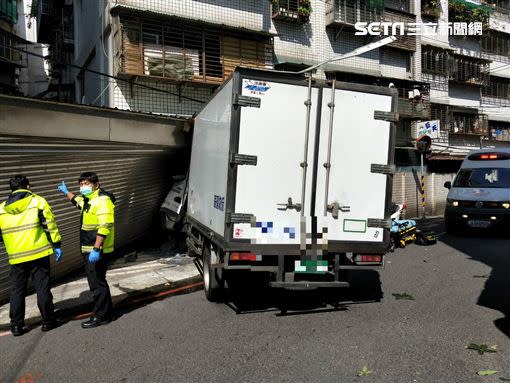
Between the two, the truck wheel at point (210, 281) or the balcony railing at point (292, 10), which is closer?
the truck wheel at point (210, 281)

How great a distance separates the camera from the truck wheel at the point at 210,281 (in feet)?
20.8

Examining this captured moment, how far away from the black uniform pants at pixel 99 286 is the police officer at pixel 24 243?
0.49 metres

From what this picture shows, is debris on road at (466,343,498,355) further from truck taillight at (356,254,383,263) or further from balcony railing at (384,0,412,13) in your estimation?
balcony railing at (384,0,412,13)

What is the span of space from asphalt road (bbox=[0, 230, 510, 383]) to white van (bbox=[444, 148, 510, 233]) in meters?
5.69

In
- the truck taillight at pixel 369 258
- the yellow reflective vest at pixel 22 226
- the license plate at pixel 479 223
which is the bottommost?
the license plate at pixel 479 223

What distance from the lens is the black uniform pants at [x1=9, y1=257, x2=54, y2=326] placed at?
17.2 ft

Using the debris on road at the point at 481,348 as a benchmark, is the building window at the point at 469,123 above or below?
above

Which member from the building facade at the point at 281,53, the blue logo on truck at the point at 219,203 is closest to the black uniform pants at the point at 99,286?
the blue logo on truck at the point at 219,203

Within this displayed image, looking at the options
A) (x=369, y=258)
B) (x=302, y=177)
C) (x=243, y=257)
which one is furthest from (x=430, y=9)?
(x=243, y=257)

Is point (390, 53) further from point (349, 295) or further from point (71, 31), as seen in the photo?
point (349, 295)

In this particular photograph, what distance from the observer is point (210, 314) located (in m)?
5.95

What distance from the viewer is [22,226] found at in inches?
207

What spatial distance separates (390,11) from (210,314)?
1902cm

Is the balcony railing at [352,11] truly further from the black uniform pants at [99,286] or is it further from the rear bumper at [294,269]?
the black uniform pants at [99,286]
